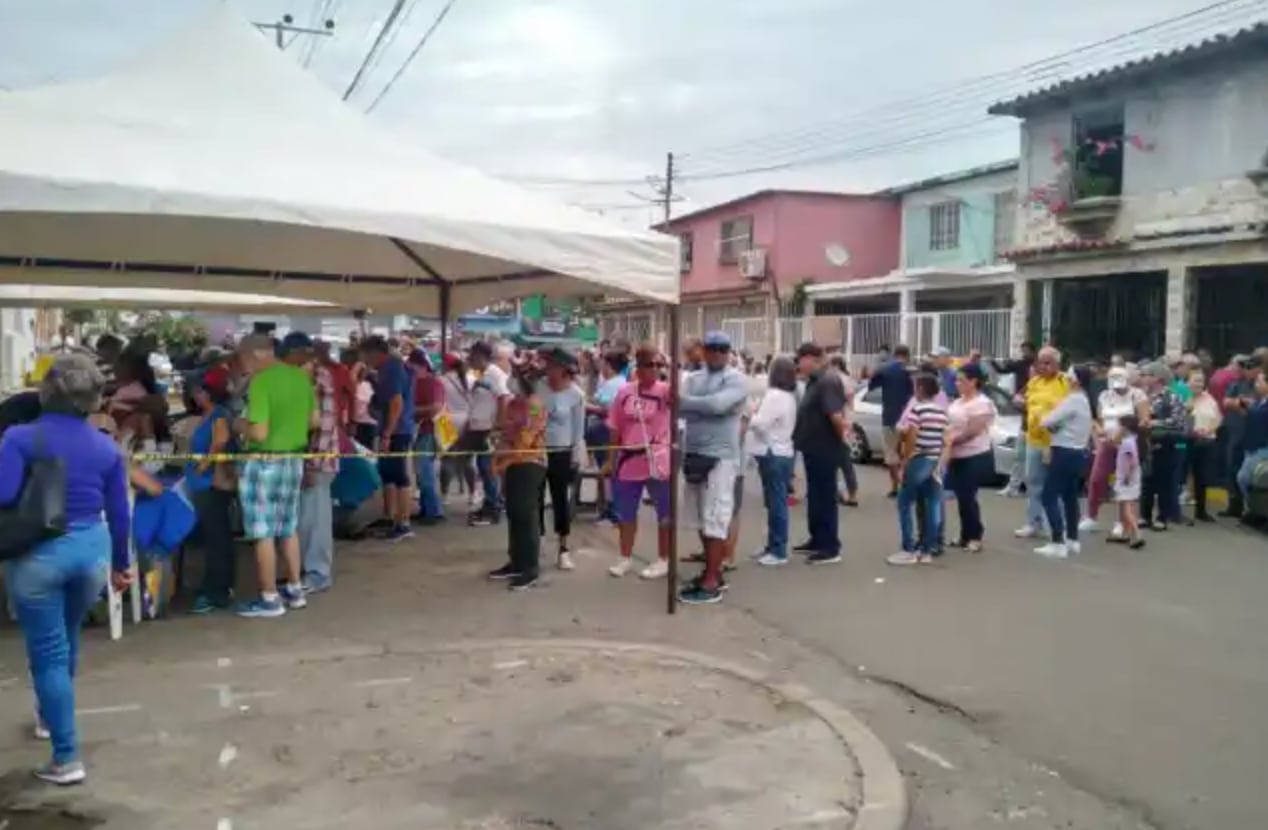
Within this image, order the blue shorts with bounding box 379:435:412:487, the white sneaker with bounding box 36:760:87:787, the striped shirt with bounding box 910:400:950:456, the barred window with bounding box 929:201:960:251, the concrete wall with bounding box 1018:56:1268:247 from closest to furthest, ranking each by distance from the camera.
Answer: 1. the white sneaker with bounding box 36:760:87:787
2. the striped shirt with bounding box 910:400:950:456
3. the blue shorts with bounding box 379:435:412:487
4. the concrete wall with bounding box 1018:56:1268:247
5. the barred window with bounding box 929:201:960:251

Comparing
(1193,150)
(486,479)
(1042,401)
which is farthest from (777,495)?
(1193,150)

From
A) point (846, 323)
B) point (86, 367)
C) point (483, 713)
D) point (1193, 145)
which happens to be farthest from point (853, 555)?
point (846, 323)

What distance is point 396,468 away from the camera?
10.3m

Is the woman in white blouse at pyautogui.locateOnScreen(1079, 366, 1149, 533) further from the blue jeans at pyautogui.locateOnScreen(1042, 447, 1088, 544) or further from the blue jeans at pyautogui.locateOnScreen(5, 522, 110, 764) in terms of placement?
the blue jeans at pyautogui.locateOnScreen(5, 522, 110, 764)

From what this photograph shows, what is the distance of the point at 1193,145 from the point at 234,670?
18.3 m

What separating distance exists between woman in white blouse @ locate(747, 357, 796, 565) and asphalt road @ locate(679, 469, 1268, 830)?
309 mm

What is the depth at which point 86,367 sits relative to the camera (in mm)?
4656

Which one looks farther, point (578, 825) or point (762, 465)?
point (762, 465)

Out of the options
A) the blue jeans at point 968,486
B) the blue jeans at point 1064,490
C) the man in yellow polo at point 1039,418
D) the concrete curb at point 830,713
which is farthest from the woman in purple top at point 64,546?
the man in yellow polo at point 1039,418

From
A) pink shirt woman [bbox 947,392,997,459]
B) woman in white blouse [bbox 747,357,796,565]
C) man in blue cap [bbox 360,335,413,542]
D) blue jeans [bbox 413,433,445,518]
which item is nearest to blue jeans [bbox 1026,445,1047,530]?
pink shirt woman [bbox 947,392,997,459]

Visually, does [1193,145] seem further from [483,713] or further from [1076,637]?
[483,713]

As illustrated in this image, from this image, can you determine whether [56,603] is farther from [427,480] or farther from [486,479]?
[486,479]

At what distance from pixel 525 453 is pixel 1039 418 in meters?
5.29

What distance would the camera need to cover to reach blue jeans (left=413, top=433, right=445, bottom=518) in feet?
36.5
